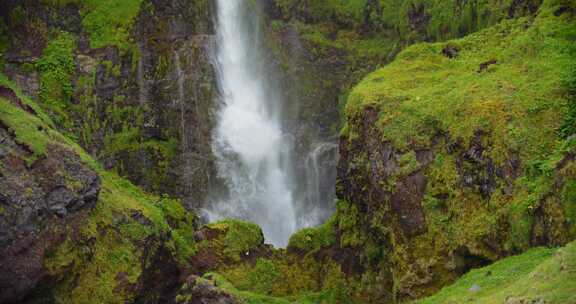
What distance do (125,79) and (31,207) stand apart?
10.8 m

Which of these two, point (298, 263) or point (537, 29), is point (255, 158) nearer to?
point (298, 263)

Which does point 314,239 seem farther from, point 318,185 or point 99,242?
point 99,242

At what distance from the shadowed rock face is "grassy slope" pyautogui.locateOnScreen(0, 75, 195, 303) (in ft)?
1.03

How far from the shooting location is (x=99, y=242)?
18.0 m

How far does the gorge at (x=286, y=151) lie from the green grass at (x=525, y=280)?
53mm

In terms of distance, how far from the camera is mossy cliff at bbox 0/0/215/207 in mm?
24141

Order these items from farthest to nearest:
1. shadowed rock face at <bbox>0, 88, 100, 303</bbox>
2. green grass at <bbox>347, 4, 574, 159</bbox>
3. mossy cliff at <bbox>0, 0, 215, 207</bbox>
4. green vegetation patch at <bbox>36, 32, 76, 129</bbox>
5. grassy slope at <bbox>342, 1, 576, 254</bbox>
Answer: mossy cliff at <bbox>0, 0, 215, 207</bbox> < green vegetation patch at <bbox>36, 32, 76, 129</bbox> < shadowed rock face at <bbox>0, 88, 100, 303</bbox> < green grass at <bbox>347, 4, 574, 159</bbox> < grassy slope at <bbox>342, 1, 576, 254</bbox>

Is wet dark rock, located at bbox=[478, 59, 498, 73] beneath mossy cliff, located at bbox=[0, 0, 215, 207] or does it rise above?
beneath

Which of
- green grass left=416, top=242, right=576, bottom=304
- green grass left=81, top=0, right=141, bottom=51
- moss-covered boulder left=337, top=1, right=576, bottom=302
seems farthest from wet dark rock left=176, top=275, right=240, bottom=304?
green grass left=81, top=0, right=141, bottom=51

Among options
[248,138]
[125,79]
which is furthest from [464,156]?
[125,79]

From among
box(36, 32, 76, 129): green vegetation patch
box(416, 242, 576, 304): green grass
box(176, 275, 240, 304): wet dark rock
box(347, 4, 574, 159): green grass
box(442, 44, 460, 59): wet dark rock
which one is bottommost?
box(416, 242, 576, 304): green grass

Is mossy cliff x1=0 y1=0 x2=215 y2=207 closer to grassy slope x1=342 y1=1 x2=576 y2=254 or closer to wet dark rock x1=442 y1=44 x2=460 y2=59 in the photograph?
grassy slope x1=342 y1=1 x2=576 y2=254

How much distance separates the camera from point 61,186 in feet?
55.2

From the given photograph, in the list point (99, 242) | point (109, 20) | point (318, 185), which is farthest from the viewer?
point (109, 20)
